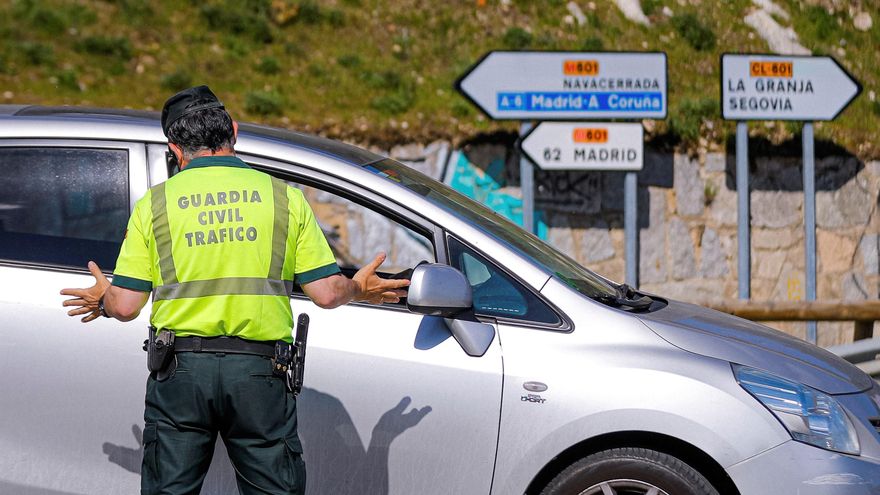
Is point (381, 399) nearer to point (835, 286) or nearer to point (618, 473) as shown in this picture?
point (618, 473)

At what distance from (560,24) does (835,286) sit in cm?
534

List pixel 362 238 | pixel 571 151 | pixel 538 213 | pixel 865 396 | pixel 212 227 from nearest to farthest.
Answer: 1. pixel 212 227
2. pixel 865 396
3. pixel 571 151
4. pixel 362 238
5. pixel 538 213

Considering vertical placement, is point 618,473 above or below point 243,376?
below

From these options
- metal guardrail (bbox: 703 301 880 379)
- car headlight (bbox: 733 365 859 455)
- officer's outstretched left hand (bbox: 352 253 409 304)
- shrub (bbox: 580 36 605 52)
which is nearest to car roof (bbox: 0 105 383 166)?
officer's outstretched left hand (bbox: 352 253 409 304)

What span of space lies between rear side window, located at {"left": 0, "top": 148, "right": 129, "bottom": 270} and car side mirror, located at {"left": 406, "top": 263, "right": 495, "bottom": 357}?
111cm

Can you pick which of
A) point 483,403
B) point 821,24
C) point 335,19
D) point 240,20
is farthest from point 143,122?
point 821,24

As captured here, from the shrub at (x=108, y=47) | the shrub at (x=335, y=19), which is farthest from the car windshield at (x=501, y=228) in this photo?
the shrub at (x=335, y=19)

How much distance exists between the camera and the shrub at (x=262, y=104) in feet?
39.7

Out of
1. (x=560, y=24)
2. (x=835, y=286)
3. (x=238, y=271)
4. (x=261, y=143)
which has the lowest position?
(x=835, y=286)

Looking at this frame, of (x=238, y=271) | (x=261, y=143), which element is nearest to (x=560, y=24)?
(x=261, y=143)

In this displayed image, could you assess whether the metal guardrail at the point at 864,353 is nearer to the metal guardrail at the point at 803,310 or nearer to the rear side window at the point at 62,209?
the metal guardrail at the point at 803,310

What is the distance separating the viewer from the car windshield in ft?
12.4

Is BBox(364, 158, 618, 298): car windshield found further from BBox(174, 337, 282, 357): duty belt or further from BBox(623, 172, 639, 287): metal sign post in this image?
BBox(623, 172, 639, 287): metal sign post

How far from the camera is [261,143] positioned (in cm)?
374
